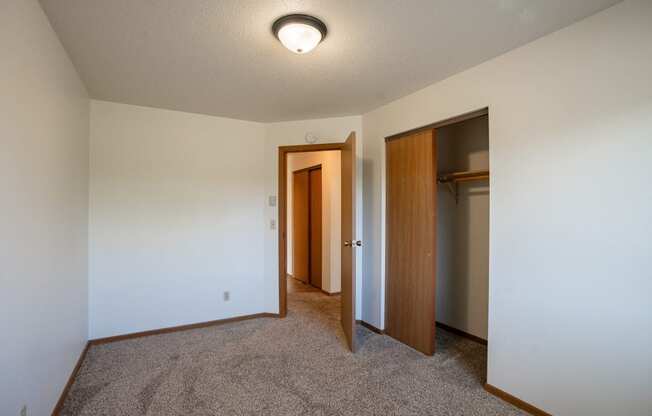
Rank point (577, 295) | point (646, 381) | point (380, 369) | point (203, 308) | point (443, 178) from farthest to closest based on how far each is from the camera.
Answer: point (203, 308) → point (443, 178) → point (380, 369) → point (577, 295) → point (646, 381)

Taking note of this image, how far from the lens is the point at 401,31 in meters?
1.88

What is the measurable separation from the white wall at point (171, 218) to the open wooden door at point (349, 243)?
110 centimetres

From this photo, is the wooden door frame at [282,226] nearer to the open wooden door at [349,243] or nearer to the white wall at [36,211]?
the open wooden door at [349,243]

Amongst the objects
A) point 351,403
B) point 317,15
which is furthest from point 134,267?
point 317,15

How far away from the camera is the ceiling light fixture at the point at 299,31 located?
5.69ft

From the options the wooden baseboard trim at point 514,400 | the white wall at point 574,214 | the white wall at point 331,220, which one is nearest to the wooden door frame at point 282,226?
the white wall at point 331,220

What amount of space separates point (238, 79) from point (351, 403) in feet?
8.18

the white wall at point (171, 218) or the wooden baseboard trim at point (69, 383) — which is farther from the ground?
the white wall at point (171, 218)

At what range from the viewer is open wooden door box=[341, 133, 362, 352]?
285cm

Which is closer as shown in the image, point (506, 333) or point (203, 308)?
point (506, 333)

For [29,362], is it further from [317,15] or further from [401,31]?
[401,31]

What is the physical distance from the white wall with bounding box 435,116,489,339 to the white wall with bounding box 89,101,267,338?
2.04 m

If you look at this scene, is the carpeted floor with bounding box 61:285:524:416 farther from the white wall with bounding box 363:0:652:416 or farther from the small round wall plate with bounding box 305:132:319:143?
the small round wall plate with bounding box 305:132:319:143

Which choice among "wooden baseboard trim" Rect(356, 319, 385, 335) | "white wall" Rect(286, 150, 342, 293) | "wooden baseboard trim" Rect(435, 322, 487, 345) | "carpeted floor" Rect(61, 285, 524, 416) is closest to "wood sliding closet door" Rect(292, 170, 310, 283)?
"white wall" Rect(286, 150, 342, 293)
